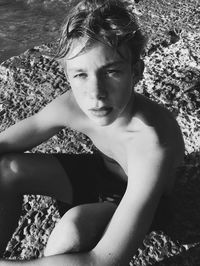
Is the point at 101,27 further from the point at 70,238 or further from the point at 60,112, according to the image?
the point at 70,238

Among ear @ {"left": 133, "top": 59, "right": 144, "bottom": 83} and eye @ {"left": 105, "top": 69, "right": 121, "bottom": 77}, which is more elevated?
eye @ {"left": 105, "top": 69, "right": 121, "bottom": 77}

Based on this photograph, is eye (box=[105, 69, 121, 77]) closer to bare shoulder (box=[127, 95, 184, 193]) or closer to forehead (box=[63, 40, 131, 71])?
forehead (box=[63, 40, 131, 71])

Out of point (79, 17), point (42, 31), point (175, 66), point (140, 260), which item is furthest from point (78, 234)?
point (42, 31)

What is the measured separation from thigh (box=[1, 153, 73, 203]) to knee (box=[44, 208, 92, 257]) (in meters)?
0.35

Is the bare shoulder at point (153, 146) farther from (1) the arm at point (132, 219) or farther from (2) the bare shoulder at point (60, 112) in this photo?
(2) the bare shoulder at point (60, 112)

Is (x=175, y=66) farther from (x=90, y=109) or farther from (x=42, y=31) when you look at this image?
(x=42, y=31)

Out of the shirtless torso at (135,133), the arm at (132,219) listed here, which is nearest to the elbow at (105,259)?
the arm at (132,219)

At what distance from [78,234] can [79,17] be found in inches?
34.6

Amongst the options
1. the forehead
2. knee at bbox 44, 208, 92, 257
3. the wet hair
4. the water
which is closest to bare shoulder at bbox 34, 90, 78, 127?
the wet hair

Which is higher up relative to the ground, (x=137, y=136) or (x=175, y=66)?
(x=137, y=136)

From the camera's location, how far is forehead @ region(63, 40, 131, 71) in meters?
2.00

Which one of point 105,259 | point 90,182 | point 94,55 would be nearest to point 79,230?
point 105,259

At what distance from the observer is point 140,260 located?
2391 millimetres

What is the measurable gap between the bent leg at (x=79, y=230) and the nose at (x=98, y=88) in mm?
494
